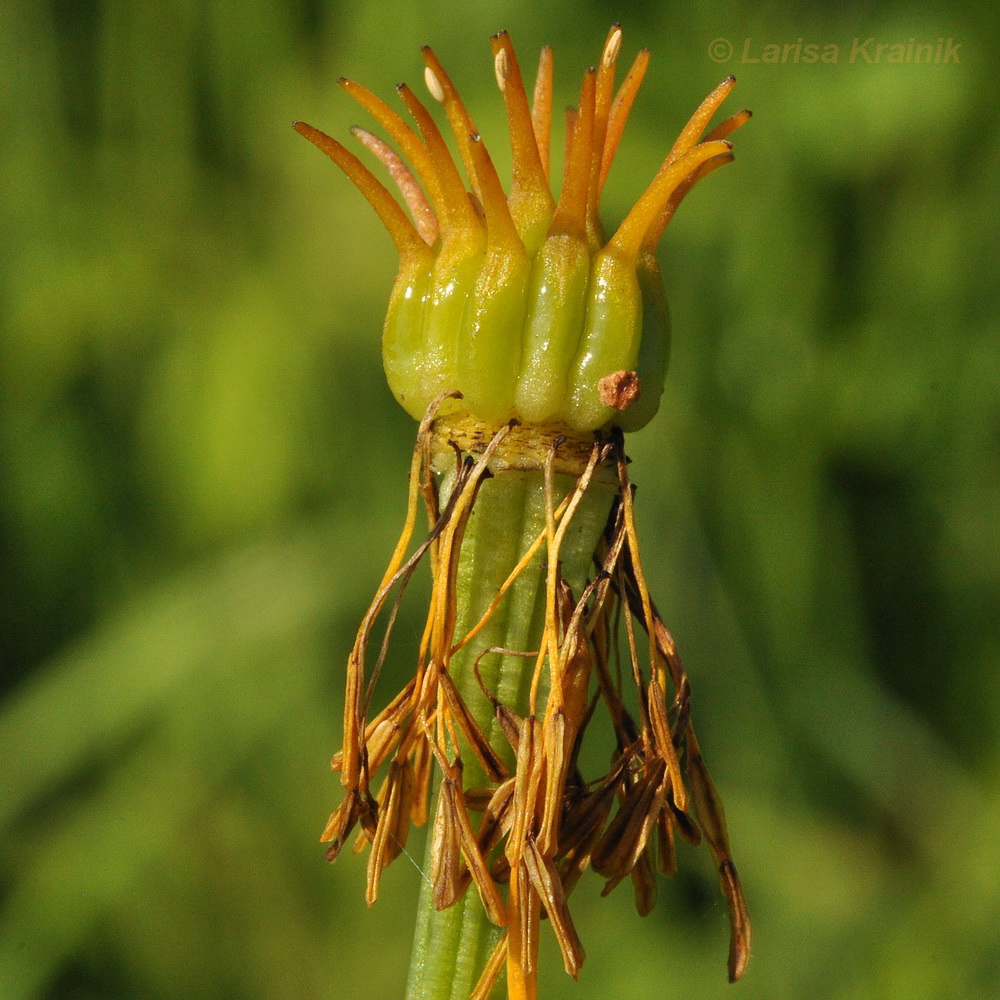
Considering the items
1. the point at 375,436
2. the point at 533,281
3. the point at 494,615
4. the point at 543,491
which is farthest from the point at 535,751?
the point at 375,436

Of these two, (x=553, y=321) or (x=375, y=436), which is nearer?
(x=553, y=321)

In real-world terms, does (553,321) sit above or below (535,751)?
above

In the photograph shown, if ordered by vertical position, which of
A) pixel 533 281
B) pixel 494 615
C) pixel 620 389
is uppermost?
pixel 533 281

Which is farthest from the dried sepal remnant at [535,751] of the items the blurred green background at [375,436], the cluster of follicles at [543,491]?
the blurred green background at [375,436]

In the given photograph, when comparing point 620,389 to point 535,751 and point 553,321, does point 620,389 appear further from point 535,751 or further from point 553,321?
point 535,751

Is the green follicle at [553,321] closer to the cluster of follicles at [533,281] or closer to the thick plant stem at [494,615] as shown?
the cluster of follicles at [533,281]

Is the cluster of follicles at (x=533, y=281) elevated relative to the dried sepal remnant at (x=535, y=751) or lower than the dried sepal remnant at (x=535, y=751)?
elevated

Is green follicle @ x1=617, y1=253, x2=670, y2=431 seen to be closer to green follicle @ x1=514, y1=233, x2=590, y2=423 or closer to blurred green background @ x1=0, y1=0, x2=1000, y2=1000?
green follicle @ x1=514, y1=233, x2=590, y2=423
